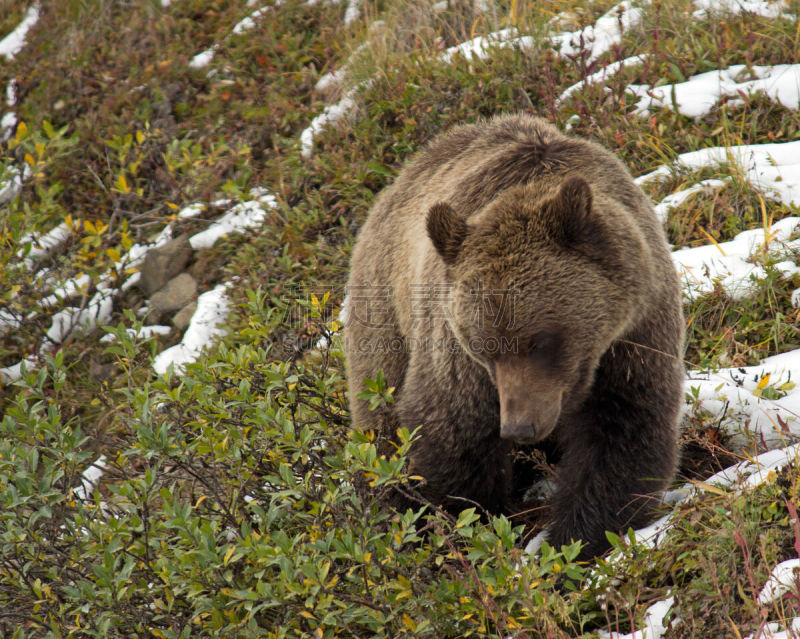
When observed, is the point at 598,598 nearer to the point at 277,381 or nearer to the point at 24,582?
the point at 277,381

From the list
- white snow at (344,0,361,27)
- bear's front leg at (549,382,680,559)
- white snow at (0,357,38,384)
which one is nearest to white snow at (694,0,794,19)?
white snow at (344,0,361,27)

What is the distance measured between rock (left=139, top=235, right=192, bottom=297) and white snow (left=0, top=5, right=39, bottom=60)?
4020mm

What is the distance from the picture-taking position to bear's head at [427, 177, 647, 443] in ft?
11.0

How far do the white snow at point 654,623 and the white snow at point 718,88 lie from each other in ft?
14.2

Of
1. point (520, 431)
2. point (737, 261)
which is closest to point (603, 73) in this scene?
point (737, 261)

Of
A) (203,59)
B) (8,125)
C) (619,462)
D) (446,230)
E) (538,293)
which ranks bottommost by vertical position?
(619,462)

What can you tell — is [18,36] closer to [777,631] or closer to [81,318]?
[81,318]

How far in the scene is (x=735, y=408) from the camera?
4.21 meters

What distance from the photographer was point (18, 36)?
10.0 m

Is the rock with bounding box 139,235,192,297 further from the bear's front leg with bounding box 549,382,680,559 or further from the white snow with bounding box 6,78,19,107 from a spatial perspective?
the bear's front leg with bounding box 549,382,680,559

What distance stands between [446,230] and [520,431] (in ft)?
2.85

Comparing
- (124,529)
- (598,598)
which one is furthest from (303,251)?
(598,598)

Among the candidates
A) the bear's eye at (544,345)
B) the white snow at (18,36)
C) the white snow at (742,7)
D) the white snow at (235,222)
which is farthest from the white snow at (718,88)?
the white snow at (18,36)

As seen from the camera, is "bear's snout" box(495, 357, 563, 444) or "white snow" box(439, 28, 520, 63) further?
"white snow" box(439, 28, 520, 63)
